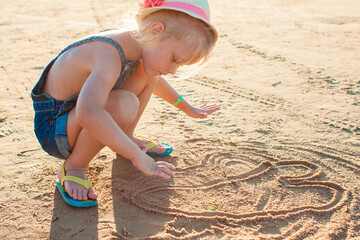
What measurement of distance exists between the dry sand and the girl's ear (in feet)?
3.02

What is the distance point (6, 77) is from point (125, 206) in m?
2.71

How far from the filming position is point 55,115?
229 centimetres

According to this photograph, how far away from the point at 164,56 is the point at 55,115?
0.77 m

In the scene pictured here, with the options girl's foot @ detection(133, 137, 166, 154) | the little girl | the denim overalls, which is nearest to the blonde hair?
the little girl

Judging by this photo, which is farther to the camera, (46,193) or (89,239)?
(46,193)

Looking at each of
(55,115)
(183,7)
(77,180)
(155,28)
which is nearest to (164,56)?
(155,28)

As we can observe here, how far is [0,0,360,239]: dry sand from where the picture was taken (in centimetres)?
202

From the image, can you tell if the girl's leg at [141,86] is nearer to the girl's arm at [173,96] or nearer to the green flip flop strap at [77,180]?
the girl's arm at [173,96]

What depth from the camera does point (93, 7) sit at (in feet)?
26.2

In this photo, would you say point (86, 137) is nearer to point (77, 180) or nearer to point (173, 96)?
point (77, 180)

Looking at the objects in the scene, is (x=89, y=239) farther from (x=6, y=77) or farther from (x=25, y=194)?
(x=6, y=77)

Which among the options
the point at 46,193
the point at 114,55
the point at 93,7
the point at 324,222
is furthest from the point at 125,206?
the point at 93,7

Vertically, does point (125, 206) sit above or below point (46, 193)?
above

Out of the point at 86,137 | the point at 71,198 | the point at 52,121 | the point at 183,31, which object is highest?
the point at 183,31
